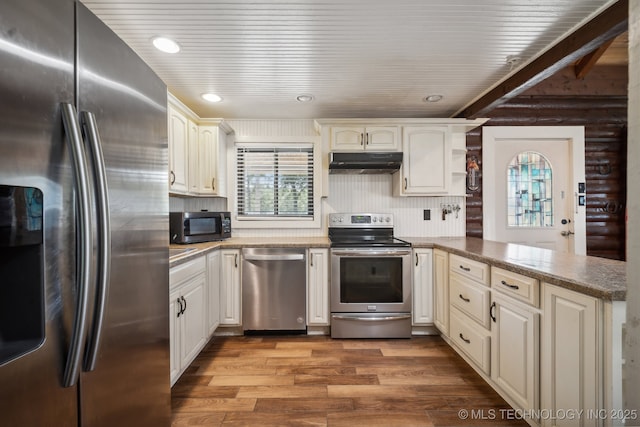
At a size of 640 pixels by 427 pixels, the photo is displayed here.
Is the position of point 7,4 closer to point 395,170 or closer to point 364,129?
point 364,129

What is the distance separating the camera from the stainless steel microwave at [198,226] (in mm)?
2557

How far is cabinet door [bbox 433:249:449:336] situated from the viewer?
2543mm

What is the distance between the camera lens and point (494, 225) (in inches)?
133

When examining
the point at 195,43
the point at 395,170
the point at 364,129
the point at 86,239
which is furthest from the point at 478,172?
the point at 86,239

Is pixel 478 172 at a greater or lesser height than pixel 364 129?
lesser

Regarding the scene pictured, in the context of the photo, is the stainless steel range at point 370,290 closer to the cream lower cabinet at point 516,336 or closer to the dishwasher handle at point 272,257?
the dishwasher handle at point 272,257

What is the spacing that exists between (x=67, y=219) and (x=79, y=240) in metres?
0.06

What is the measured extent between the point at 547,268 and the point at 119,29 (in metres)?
2.75

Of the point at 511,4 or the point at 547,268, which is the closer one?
the point at 547,268

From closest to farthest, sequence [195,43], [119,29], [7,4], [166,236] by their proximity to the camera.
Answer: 1. [7,4]
2. [166,236]
3. [119,29]
4. [195,43]

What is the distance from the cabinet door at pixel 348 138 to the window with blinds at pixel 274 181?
14.4 inches

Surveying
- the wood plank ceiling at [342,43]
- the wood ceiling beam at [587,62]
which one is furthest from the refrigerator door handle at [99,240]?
the wood ceiling beam at [587,62]

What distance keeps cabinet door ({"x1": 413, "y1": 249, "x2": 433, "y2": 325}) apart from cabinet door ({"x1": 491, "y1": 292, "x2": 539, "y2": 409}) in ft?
3.08

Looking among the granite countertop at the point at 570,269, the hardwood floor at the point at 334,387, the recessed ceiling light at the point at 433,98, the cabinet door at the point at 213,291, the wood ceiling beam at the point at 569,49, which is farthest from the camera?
the recessed ceiling light at the point at 433,98
